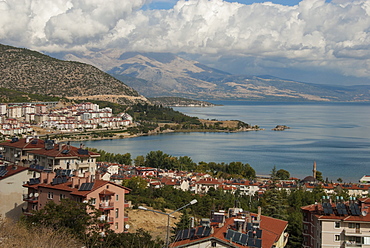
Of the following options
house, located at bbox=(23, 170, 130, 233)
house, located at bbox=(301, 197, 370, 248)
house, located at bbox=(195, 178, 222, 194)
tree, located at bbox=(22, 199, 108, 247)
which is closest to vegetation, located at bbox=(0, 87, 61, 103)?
house, located at bbox=(195, 178, 222, 194)

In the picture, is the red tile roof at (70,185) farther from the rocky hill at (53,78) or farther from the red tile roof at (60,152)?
the rocky hill at (53,78)

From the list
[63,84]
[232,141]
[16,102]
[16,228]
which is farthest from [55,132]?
[16,228]

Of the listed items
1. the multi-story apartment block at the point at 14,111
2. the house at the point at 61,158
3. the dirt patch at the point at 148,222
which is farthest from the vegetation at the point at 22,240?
the multi-story apartment block at the point at 14,111

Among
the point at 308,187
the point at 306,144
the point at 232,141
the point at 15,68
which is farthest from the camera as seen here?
the point at 15,68

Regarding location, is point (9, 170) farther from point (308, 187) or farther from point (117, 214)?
point (308, 187)

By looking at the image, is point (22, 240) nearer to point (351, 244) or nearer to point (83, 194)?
point (83, 194)

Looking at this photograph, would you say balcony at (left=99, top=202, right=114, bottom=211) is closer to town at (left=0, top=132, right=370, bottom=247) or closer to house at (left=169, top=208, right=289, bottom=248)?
town at (left=0, top=132, right=370, bottom=247)
